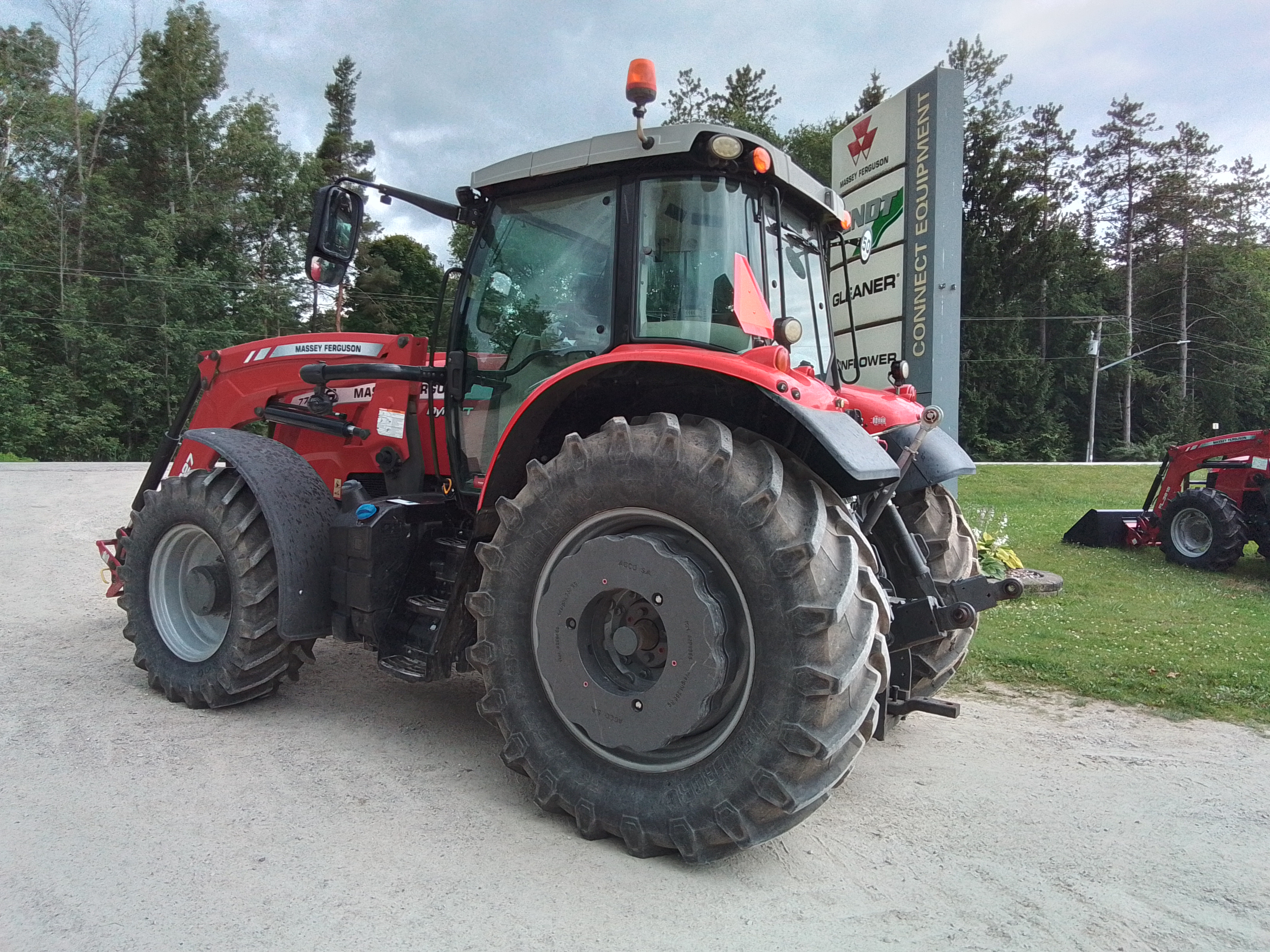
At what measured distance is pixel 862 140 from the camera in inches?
314

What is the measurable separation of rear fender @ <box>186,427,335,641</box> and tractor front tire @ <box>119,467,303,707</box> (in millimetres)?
134

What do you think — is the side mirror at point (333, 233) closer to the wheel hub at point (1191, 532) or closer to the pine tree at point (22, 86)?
the wheel hub at point (1191, 532)

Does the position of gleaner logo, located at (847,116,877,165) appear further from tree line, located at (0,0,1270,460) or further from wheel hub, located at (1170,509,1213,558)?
tree line, located at (0,0,1270,460)

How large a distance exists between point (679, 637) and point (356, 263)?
2155 centimetres

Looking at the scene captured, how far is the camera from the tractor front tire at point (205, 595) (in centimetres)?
380

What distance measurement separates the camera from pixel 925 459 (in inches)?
146

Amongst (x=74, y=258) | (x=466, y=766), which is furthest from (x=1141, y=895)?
(x=74, y=258)

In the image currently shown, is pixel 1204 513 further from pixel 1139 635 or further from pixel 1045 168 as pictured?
pixel 1045 168

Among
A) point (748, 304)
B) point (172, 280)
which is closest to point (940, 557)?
point (748, 304)

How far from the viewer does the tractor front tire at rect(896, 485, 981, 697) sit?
3715 mm

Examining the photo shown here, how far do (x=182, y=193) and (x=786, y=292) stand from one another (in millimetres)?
36426

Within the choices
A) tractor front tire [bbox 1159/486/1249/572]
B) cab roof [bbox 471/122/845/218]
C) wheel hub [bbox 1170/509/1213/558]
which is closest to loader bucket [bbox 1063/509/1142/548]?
tractor front tire [bbox 1159/486/1249/572]

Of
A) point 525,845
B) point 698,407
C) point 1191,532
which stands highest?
point 698,407

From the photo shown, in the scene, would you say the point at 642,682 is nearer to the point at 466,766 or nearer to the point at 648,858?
the point at 648,858
